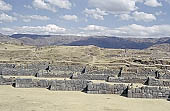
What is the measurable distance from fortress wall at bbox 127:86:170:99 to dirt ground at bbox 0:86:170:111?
2.14 feet

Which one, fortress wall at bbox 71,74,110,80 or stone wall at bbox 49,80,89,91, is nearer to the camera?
stone wall at bbox 49,80,89,91

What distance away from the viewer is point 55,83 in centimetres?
2259

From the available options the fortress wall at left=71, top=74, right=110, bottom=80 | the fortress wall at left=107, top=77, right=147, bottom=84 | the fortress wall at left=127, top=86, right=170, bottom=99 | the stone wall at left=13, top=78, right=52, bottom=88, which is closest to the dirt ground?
the fortress wall at left=127, top=86, right=170, bottom=99

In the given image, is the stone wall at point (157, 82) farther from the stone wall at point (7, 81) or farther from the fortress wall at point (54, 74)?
the stone wall at point (7, 81)

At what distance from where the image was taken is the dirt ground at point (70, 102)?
1667cm

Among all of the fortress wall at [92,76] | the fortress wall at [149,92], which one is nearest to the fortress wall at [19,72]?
the fortress wall at [92,76]

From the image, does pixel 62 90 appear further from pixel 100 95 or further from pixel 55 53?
pixel 55 53

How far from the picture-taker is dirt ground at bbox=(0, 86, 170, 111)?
1667cm

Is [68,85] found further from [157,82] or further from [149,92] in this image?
[157,82]

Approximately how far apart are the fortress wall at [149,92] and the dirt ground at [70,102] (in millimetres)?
651

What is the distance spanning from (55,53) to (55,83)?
3728cm

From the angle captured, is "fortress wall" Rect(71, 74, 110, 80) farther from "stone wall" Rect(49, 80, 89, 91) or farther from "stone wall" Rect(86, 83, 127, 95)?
"stone wall" Rect(86, 83, 127, 95)

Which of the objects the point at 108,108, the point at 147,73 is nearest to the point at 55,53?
the point at 147,73

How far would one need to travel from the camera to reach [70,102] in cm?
1816
